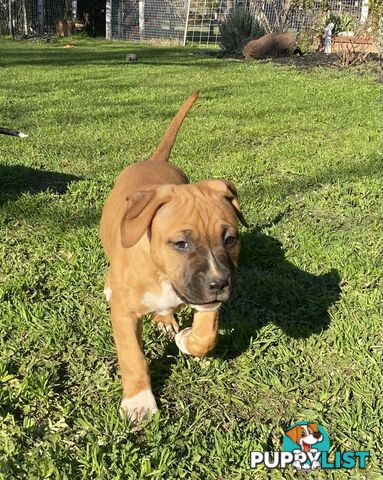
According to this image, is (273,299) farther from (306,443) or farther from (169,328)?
(306,443)

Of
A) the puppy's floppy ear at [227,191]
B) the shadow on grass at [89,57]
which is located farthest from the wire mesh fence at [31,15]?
the puppy's floppy ear at [227,191]

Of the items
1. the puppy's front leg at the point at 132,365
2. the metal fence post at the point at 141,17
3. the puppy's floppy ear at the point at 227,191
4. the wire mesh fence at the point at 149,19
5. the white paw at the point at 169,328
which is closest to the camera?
the puppy's front leg at the point at 132,365

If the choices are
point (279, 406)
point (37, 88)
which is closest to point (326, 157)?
point (279, 406)

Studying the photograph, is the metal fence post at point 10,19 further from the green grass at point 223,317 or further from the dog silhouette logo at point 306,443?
the dog silhouette logo at point 306,443

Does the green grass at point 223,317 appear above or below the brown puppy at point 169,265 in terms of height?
below

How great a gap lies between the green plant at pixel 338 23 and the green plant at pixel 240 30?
215 cm

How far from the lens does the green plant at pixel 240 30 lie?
1891cm

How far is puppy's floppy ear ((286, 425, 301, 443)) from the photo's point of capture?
7.34 feet

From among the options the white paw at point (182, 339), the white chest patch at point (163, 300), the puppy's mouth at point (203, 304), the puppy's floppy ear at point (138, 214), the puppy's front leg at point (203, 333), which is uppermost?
the puppy's floppy ear at point (138, 214)

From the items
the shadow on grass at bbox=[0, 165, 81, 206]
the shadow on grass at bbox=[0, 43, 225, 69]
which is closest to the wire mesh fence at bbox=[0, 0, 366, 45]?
the shadow on grass at bbox=[0, 43, 225, 69]

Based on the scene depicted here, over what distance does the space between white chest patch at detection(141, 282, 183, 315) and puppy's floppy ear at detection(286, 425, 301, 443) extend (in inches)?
27.9

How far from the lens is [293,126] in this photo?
764 centimetres

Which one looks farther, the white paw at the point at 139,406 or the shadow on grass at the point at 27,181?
the shadow on grass at the point at 27,181

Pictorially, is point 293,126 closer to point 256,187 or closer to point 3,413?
point 256,187
